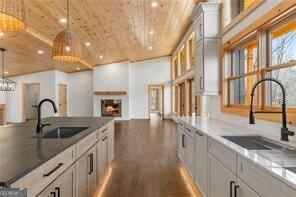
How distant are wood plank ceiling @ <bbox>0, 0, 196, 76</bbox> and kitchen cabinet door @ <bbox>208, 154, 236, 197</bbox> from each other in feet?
12.8

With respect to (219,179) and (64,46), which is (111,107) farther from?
(219,179)

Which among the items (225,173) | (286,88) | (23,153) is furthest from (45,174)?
(286,88)

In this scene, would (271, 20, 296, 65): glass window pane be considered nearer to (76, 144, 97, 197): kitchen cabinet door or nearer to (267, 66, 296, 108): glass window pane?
(267, 66, 296, 108): glass window pane

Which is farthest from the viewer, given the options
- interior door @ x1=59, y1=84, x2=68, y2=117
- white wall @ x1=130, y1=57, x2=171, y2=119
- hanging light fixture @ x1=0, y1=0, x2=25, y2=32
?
white wall @ x1=130, y1=57, x2=171, y2=119

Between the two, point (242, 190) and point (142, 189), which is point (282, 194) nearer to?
point (242, 190)

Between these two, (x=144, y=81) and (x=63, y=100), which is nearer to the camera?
(x=63, y=100)

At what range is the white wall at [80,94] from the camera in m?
14.0

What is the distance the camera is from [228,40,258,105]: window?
3.43m

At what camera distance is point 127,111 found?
13336mm

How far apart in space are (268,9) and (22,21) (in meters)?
2.38

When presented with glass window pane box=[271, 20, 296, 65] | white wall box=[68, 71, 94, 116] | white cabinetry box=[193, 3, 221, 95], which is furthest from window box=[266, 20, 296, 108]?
white wall box=[68, 71, 94, 116]

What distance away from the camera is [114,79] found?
43.8ft

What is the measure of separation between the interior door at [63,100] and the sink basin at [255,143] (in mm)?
11717

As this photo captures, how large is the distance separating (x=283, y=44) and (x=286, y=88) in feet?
1.52
